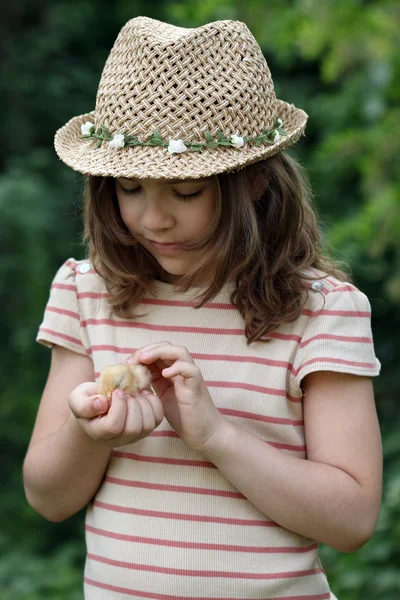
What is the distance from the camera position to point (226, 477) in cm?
179

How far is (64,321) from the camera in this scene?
202cm

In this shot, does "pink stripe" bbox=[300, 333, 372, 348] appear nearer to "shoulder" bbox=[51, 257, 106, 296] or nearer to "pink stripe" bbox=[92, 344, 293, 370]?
"pink stripe" bbox=[92, 344, 293, 370]

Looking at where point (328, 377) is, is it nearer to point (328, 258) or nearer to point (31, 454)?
point (328, 258)

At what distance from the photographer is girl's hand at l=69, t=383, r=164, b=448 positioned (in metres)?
1.68

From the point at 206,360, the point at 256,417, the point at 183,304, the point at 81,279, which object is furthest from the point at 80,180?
the point at 256,417

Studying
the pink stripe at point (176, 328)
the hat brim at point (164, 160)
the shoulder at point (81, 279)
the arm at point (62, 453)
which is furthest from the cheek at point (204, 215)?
the arm at point (62, 453)

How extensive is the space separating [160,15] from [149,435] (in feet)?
14.5

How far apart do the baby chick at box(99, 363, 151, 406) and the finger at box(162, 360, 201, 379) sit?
0.06 m

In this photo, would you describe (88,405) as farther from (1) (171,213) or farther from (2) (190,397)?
(1) (171,213)

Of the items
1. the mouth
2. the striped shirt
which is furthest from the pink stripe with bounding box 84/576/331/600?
the mouth

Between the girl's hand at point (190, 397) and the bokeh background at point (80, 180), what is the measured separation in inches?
46.6

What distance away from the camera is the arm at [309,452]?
5.68 feet

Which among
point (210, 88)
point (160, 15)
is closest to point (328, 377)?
point (210, 88)

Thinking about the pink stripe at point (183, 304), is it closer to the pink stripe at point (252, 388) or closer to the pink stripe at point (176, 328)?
the pink stripe at point (176, 328)
